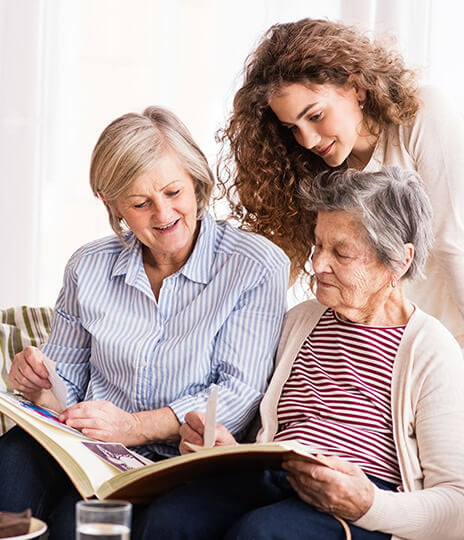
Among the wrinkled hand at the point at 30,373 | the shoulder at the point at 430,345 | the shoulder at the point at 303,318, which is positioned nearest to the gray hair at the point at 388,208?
the shoulder at the point at 430,345

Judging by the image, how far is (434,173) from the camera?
78.6 inches

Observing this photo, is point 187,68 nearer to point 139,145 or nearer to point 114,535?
point 139,145

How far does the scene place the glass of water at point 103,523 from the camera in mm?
1042

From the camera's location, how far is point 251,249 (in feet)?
6.08

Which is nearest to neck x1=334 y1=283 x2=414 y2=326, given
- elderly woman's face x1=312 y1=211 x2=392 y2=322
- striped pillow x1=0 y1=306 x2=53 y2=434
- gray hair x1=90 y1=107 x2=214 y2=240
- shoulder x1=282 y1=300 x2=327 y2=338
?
elderly woman's face x1=312 y1=211 x2=392 y2=322

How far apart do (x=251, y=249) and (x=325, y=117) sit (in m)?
0.40

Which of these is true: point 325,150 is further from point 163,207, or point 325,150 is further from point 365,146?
point 163,207

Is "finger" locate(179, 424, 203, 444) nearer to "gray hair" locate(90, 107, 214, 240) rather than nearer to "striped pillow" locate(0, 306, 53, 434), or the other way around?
"gray hair" locate(90, 107, 214, 240)

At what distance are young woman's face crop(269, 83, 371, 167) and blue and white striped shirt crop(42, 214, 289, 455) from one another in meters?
0.32

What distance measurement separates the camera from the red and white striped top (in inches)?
61.6

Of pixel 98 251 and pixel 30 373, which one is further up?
pixel 98 251

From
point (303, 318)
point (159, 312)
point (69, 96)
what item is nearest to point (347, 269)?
point (303, 318)

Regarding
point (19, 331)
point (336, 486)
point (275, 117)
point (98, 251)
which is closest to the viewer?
point (336, 486)

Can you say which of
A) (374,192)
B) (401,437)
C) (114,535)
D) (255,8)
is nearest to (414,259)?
(374,192)
